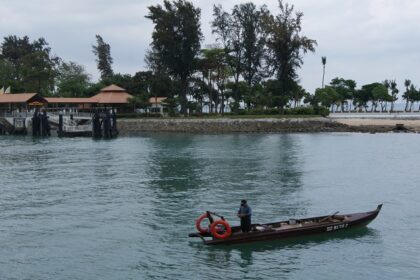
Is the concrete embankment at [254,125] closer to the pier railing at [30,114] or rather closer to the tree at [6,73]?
the pier railing at [30,114]

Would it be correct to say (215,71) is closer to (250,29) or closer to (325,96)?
(250,29)

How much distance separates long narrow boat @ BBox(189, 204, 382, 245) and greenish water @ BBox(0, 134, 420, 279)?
1.50ft

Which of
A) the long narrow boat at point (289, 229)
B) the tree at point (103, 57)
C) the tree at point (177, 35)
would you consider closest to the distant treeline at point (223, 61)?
the tree at point (177, 35)

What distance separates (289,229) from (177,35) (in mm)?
80953

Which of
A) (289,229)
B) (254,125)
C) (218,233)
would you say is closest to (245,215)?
(218,233)

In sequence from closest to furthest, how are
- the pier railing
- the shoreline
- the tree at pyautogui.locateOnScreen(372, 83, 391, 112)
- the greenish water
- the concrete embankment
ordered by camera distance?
1. the greenish water
2. the shoreline
3. the concrete embankment
4. the pier railing
5. the tree at pyautogui.locateOnScreen(372, 83, 391, 112)

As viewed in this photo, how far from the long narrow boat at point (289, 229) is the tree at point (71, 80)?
344ft

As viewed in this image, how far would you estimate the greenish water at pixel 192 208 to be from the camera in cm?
2170

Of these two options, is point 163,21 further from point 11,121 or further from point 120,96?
point 11,121

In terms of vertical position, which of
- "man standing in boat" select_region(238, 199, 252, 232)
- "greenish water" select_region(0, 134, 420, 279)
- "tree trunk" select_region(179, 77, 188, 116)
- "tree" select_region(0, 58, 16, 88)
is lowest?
"greenish water" select_region(0, 134, 420, 279)

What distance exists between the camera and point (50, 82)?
131 metres

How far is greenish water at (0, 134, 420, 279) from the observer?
71.2 feet

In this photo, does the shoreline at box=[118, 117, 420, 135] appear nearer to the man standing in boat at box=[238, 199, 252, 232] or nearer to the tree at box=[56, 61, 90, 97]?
the tree at box=[56, 61, 90, 97]

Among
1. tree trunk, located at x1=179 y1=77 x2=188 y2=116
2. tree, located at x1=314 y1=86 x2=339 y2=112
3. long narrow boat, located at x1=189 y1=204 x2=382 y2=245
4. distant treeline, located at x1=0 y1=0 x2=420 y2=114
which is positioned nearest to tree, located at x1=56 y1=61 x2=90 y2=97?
distant treeline, located at x1=0 y1=0 x2=420 y2=114
